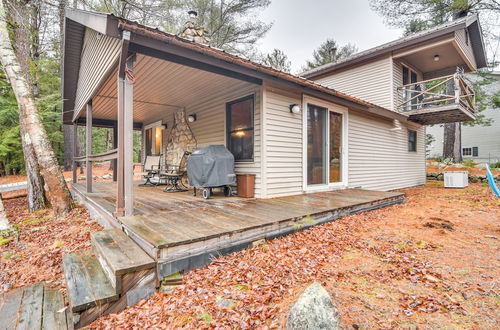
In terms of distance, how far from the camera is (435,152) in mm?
20703

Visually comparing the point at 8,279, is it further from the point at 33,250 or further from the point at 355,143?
the point at 355,143

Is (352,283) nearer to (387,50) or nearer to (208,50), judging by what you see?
(208,50)

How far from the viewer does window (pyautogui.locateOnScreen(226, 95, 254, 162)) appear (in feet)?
16.7

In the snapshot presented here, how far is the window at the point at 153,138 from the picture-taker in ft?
28.7

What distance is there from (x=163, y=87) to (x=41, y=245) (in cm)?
355

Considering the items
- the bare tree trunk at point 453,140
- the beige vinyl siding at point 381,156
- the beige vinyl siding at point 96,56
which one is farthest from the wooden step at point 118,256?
the bare tree trunk at point 453,140

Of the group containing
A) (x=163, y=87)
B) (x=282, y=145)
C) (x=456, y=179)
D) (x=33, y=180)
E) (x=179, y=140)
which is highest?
(x=163, y=87)

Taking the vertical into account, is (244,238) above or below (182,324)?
above

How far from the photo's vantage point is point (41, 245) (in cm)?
345

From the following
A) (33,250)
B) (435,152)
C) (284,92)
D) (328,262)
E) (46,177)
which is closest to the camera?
(328,262)

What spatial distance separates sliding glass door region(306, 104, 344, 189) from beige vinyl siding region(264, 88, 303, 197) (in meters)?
0.38

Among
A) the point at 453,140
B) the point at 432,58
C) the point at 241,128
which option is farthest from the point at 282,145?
the point at 453,140

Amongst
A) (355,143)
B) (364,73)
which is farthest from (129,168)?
(364,73)

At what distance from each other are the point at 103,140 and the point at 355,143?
2178 centimetres
